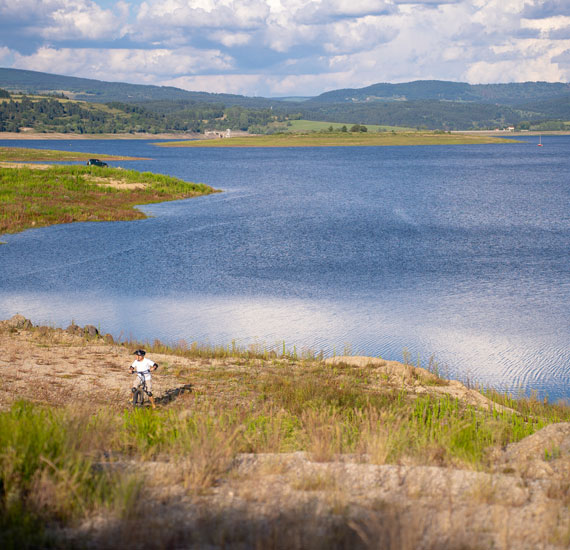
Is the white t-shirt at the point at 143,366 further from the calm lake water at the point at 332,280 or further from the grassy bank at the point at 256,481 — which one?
the calm lake water at the point at 332,280

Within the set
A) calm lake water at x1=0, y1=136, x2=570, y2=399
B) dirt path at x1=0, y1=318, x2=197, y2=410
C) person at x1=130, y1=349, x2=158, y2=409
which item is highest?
person at x1=130, y1=349, x2=158, y2=409

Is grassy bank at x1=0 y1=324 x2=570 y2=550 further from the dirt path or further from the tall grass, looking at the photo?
the dirt path

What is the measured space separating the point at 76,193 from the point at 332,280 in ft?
117

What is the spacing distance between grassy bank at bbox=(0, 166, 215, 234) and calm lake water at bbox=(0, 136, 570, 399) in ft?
8.54

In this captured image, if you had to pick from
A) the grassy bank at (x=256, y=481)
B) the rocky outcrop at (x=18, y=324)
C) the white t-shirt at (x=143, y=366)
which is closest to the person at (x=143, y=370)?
the white t-shirt at (x=143, y=366)

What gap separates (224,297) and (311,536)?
2134 centimetres

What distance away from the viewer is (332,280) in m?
30.6

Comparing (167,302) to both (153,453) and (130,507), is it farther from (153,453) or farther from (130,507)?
(130,507)

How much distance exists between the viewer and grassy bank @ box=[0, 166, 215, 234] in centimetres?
4998

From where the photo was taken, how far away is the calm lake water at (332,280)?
846 inches

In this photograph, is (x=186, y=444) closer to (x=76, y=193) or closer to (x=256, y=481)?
(x=256, y=481)

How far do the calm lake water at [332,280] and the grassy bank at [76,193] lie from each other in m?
2.60

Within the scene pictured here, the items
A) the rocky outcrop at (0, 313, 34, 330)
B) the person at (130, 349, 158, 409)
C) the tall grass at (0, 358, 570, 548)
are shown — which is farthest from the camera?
the rocky outcrop at (0, 313, 34, 330)

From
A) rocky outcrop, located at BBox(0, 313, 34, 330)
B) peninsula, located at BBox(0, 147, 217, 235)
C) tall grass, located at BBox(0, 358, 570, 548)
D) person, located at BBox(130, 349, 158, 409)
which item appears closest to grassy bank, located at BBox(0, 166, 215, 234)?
peninsula, located at BBox(0, 147, 217, 235)
